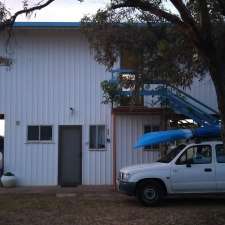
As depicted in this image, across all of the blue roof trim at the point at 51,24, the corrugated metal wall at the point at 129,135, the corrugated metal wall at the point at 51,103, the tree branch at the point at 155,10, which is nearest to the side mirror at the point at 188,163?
the tree branch at the point at 155,10

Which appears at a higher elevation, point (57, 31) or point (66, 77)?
point (57, 31)

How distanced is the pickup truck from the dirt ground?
1.47 feet

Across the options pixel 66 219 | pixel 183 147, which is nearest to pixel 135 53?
pixel 183 147

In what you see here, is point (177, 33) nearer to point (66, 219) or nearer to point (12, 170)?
point (66, 219)

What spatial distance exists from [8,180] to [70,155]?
8.38 ft

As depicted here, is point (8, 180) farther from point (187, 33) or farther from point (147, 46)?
point (187, 33)

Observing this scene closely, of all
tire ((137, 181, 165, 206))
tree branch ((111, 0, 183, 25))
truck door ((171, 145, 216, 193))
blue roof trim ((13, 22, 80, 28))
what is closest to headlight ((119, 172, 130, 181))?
tire ((137, 181, 165, 206))

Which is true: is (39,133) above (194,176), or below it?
above

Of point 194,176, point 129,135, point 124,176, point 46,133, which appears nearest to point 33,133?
point 46,133

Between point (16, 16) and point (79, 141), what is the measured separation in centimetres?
960

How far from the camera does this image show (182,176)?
17.0 metres

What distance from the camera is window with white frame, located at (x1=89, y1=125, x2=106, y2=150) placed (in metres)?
23.5

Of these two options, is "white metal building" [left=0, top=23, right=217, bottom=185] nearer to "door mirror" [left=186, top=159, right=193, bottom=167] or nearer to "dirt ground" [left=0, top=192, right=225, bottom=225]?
"dirt ground" [left=0, top=192, right=225, bottom=225]

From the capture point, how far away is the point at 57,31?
23641 mm
